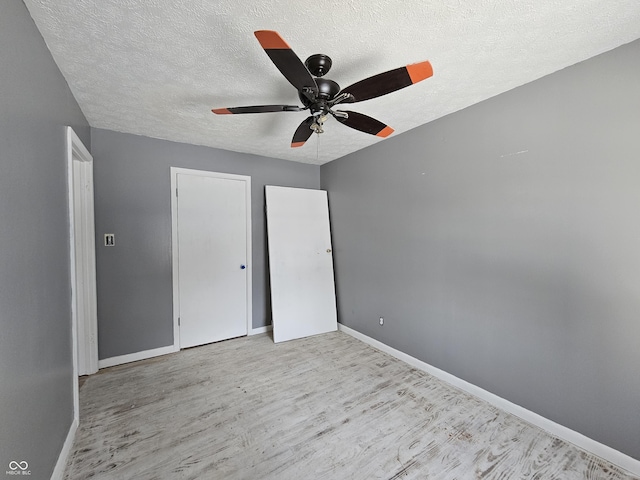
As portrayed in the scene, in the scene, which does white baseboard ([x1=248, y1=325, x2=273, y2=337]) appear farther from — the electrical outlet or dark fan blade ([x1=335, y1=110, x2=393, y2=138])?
dark fan blade ([x1=335, y1=110, x2=393, y2=138])

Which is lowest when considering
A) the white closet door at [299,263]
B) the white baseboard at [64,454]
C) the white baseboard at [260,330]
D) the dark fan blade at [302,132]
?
the white baseboard at [64,454]

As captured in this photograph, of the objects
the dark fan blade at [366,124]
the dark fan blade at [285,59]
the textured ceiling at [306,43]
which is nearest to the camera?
the dark fan blade at [285,59]

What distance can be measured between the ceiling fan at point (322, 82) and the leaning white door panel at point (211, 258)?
5.80 feet

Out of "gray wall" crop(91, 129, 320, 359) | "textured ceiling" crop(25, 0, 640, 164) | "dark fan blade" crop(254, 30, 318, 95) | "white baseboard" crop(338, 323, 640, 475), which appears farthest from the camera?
"gray wall" crop(91, 129, 320, 359)

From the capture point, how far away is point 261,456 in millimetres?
1607

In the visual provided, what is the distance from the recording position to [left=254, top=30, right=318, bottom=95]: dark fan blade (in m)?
0.99

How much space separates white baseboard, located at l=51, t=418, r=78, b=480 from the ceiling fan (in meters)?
2.19

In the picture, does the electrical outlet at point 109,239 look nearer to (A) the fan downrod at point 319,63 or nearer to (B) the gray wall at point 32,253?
(B) the gray wall at point 32,253

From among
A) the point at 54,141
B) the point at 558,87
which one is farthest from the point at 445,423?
the point at 54,141

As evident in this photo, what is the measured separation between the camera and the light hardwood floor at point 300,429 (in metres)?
Result: 1.52

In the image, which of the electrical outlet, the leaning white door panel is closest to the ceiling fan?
the leaning white door panel

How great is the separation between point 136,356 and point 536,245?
3.81 meters

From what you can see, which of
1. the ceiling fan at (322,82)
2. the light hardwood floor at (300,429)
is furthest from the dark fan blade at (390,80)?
→ the light hardwood floor at (300,429)

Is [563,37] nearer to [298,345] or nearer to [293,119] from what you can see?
[293,119]
